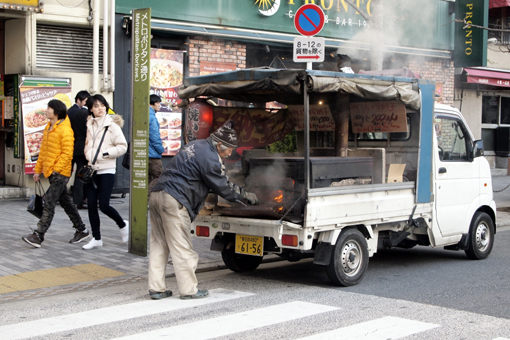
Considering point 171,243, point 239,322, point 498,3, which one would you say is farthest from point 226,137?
point 498,3

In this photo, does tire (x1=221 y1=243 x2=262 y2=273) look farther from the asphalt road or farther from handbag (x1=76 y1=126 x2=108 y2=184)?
handbag (x1=76 y1=126 x2=108 y2=184)

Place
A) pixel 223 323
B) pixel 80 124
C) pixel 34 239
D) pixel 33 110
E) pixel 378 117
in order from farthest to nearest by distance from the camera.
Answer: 1. pixel 33 110
2. pixel 80 124
3. pixel 34 239
4. pixel 378 117
5. pixel 223 323

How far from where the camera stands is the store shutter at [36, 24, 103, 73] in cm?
1254

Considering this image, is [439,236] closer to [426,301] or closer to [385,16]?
[426,301]

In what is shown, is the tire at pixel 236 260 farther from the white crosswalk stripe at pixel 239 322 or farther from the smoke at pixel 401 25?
the smoke at pixel 401 25

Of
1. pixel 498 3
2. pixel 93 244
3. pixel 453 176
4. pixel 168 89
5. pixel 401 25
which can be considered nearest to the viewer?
pixel 453 176

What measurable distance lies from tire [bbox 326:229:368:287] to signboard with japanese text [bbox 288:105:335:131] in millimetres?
2160

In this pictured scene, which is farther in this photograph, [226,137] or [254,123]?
[254,123]

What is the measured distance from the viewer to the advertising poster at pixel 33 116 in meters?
12.0

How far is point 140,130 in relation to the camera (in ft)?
25.7

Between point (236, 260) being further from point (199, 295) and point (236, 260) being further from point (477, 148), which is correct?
point (477, 148)

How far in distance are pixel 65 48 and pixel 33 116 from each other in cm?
161

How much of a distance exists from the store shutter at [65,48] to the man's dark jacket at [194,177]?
7.61m

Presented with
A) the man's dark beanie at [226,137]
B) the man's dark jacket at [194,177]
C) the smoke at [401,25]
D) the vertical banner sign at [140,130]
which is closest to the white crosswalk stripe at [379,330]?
the man's dark jacket at [194,177]
